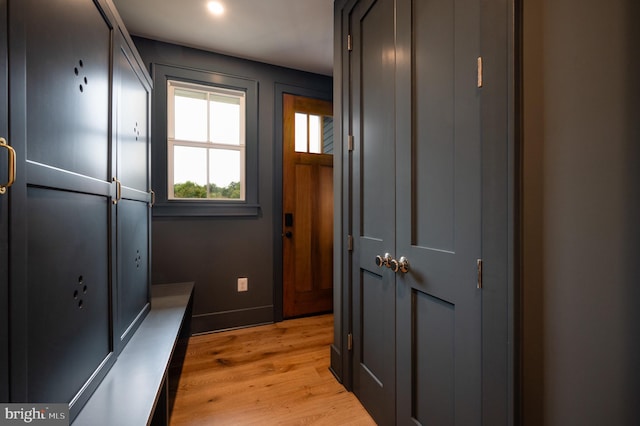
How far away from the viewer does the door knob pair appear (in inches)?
49.1

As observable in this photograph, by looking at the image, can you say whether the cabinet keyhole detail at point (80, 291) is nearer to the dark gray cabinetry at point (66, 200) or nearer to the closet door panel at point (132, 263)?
the dark gray cabinetry at point (66, 200)

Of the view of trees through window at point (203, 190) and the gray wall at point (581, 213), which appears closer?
the gray wall at point (581, 213)

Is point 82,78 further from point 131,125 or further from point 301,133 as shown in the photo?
point 301,133

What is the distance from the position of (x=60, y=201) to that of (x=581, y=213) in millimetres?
1424

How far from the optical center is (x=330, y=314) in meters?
2.99

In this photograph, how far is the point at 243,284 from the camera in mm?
2670

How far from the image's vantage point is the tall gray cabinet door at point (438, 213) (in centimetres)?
93

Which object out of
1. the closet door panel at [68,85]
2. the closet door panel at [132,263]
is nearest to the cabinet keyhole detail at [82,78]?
the closet door panel at [68,85]

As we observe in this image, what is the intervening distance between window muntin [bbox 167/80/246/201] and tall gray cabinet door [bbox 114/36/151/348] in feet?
2.29

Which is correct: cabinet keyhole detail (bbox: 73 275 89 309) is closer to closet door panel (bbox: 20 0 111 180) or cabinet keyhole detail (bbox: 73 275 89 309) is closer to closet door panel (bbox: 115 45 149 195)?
closet door panel (bbox: 20 0 111 180)

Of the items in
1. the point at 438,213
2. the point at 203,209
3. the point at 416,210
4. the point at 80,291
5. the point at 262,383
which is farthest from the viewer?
the point at 203,209

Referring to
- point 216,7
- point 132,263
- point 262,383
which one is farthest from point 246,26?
point 262,383

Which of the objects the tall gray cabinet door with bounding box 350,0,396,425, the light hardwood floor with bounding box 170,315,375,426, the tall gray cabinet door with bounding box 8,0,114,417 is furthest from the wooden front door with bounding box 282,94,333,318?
the tall gray cabinet door with bounding box 8,0,114,417

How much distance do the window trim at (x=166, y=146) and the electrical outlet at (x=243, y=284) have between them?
2.07ft
